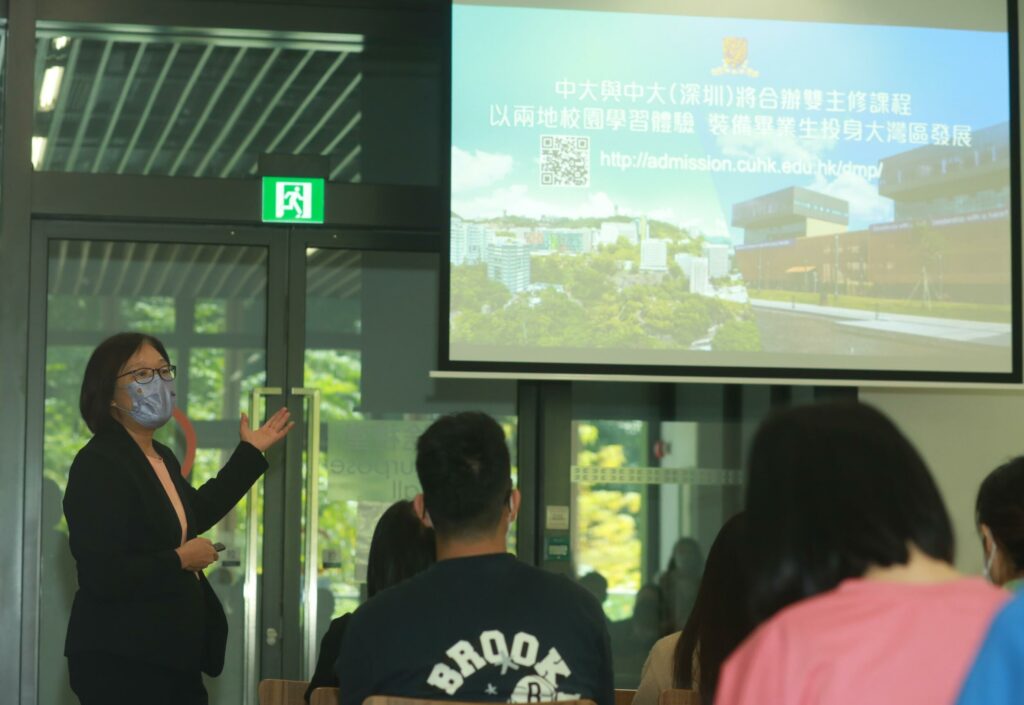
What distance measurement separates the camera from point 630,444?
5.32m

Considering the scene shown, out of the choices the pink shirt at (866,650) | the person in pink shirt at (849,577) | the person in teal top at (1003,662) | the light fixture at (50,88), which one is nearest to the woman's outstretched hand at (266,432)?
the light fixture at (50,88)

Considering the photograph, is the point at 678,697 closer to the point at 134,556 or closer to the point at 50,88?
the point at 134,556

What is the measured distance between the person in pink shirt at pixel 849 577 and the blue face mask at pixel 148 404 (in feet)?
8.18

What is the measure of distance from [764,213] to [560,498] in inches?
54.5

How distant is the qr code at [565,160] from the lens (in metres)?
5.02

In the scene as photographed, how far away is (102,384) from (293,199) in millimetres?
1831

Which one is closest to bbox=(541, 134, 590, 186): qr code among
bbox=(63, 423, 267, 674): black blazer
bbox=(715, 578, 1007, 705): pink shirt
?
bbox=(63, 423, 267, 674): black blazer

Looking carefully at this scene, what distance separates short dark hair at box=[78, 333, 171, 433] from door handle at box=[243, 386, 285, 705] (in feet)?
4.91

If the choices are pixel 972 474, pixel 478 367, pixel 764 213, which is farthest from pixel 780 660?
pixel 972 474

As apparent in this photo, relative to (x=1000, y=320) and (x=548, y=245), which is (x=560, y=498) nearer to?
(x=548, y=245)

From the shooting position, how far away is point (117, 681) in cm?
330

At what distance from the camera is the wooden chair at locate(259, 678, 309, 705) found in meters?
2.90

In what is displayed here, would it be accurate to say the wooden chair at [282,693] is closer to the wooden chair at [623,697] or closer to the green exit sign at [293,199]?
the wooden chair at [623,697]

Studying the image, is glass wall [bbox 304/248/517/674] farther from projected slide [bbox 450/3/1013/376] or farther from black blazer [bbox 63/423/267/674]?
black blazer [bbox 63/423/267/674]
